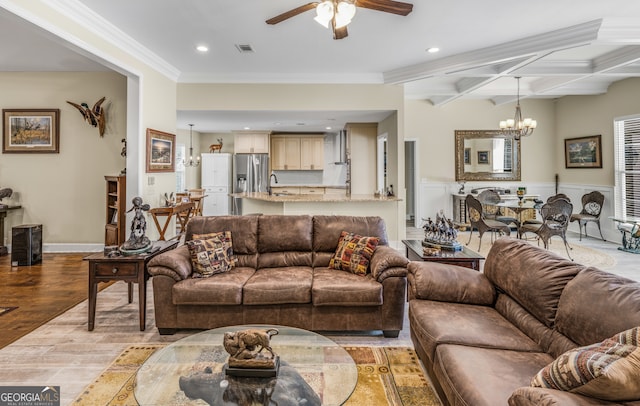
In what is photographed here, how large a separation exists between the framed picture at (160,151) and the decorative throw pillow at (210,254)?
2.14 m

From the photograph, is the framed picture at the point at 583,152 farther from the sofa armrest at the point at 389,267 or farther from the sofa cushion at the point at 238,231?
the sofa cushion at the point at 238,231

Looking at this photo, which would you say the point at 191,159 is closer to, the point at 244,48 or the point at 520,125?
the point at 244,48

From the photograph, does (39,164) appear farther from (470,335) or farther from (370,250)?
(470,335)

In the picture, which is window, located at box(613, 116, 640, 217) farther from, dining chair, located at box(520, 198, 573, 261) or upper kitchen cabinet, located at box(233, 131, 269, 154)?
upper kitchen cabinet, located at box(233, 131, 269, 154)

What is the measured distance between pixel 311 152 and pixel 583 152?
239 inches

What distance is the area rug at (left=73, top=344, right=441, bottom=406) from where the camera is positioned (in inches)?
75.7

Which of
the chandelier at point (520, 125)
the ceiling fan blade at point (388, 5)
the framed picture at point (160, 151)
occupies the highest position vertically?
the chandelier at point (520, 125)

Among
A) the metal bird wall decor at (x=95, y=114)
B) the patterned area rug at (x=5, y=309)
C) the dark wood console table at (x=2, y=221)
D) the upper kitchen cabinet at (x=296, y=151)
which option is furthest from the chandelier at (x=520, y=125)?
the dark wood console table at (x=2, y=221)

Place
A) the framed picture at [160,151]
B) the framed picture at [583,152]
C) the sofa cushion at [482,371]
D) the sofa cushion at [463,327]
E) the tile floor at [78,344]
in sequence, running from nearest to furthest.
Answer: the sofa cushion at [482,371] → the sofa cushion at [463,327] → the tile floor at [78,344] → the framed picture at [160,151] → the framed picture at [583,152]

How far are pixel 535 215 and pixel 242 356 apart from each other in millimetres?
7853

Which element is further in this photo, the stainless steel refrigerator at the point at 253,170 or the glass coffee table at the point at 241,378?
the stainless steel refrigerator at the point at 253,170

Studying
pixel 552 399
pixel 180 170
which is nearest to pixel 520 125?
pixel 552 399

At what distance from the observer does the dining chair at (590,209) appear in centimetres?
638

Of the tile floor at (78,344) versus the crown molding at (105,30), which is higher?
the crown molding at (105,30)
